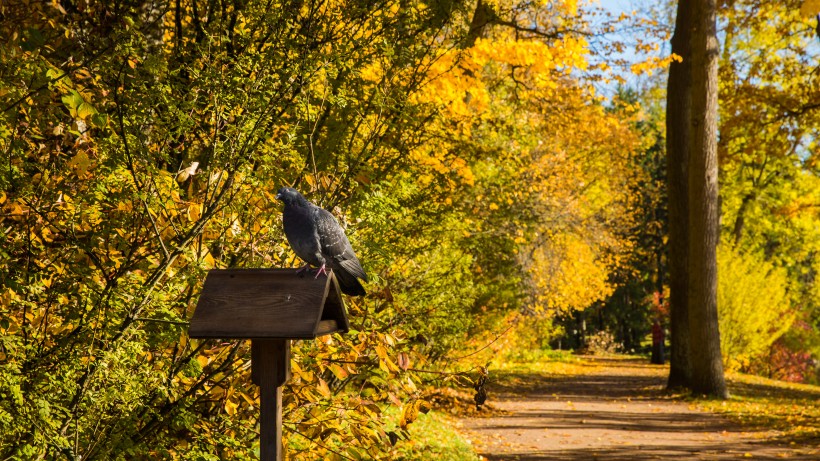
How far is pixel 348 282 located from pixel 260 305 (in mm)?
621

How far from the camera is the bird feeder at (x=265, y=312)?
12.5ft

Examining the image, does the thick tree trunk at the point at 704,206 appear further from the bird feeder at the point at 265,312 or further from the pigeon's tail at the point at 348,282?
the bird feeder at the point at 265,312

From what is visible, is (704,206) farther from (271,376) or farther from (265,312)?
(265,312)

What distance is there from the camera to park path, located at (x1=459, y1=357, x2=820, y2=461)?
9.91 metres

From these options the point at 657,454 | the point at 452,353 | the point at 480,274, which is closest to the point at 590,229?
the point at 480,274

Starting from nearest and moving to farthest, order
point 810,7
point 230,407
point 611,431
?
1. point 810,7
2. point 230,407
3. point 611,431

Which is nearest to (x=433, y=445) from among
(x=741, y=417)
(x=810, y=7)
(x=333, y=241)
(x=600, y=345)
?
(x=333, y=241)

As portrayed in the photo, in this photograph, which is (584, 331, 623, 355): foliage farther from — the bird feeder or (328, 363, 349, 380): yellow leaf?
the bird feeder

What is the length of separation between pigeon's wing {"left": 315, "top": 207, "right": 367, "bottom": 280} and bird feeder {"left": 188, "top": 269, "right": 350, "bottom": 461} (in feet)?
0.38

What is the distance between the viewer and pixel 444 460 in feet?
28.2

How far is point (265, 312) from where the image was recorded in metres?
3.88

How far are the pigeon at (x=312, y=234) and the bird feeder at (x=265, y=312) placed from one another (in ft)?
0.29

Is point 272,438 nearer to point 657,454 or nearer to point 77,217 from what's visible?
point 77,217

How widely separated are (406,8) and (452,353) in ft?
25.5
